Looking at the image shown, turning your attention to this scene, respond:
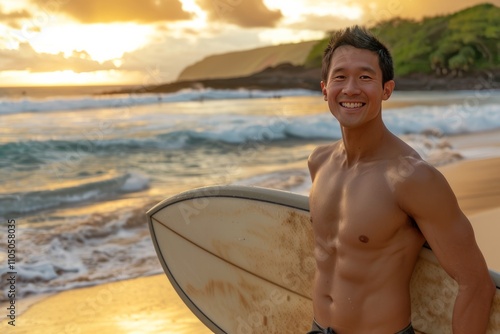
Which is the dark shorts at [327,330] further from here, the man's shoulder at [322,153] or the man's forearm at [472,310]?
the man's shoulder at [322,153]

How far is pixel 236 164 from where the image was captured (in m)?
8.95

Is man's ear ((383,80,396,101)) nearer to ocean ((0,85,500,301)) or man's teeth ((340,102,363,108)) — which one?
man's teeth ((340,102,363,108))

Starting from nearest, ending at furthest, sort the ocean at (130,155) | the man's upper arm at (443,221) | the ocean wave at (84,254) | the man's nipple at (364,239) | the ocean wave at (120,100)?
the man's upper arm at (443,221) < the man's nipple at (364,239) < the ocean wave at (84,254) < the ocean at (130,155) < the ocean wave at (120,100)

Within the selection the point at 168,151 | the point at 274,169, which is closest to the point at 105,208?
the point at 274,169

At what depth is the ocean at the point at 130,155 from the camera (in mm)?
4605

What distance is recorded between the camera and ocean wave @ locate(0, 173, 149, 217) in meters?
6.63

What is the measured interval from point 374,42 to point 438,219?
48 cm

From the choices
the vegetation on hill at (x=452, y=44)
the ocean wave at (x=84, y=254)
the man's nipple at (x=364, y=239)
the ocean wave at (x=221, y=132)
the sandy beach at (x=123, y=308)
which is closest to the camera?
the man's nipple at (x=364, y=239)

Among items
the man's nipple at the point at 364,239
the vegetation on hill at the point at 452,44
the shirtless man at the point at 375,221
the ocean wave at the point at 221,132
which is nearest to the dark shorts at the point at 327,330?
the shirtless man at the point at 375,221

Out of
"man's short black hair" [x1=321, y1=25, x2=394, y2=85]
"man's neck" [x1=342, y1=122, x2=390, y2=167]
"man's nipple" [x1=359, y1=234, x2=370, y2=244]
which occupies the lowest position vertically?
"man's nipple" [x1=359, y1=234, x2=370, y2=244]

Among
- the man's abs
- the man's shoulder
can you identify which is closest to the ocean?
the man's shoulder

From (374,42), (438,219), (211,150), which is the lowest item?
(211,150)

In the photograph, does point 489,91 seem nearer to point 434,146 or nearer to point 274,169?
point 434,146

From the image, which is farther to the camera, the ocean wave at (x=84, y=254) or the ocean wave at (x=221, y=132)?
the ocean wave at (x=221, y=132)
